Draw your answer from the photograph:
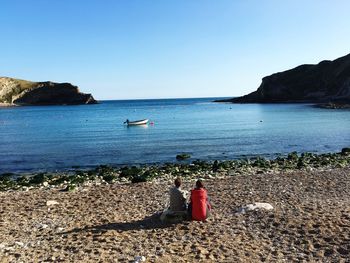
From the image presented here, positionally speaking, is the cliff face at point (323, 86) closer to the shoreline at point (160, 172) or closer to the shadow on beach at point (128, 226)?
the shoreline at point (160, 172)

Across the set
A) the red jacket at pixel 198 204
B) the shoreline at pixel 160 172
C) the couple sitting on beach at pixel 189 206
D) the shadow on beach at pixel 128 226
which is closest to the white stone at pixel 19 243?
the shadow on beach at pixel 128 226

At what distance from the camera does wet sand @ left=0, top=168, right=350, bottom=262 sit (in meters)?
12.5

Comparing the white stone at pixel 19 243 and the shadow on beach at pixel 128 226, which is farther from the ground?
the shadow on beach at pixel 128 226

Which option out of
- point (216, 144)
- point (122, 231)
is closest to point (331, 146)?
point (216, 144)

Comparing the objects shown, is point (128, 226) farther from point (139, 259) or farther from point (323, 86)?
point (323, 86)

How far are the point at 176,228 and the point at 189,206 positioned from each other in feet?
4.12

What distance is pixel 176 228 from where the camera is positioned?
15.0 m

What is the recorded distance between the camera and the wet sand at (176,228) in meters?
12.5

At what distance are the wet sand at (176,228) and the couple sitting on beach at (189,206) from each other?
367 millimetres

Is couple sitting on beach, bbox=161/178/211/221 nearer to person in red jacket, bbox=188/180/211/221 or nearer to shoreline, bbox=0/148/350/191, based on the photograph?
person in red jacket, bbox=188/180/211/221

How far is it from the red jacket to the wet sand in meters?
0.42

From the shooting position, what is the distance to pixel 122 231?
49.0 ft

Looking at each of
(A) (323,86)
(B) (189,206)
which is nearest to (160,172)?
(B) (189,206)

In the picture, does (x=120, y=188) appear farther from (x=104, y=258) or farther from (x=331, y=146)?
(x=331, y=146)
